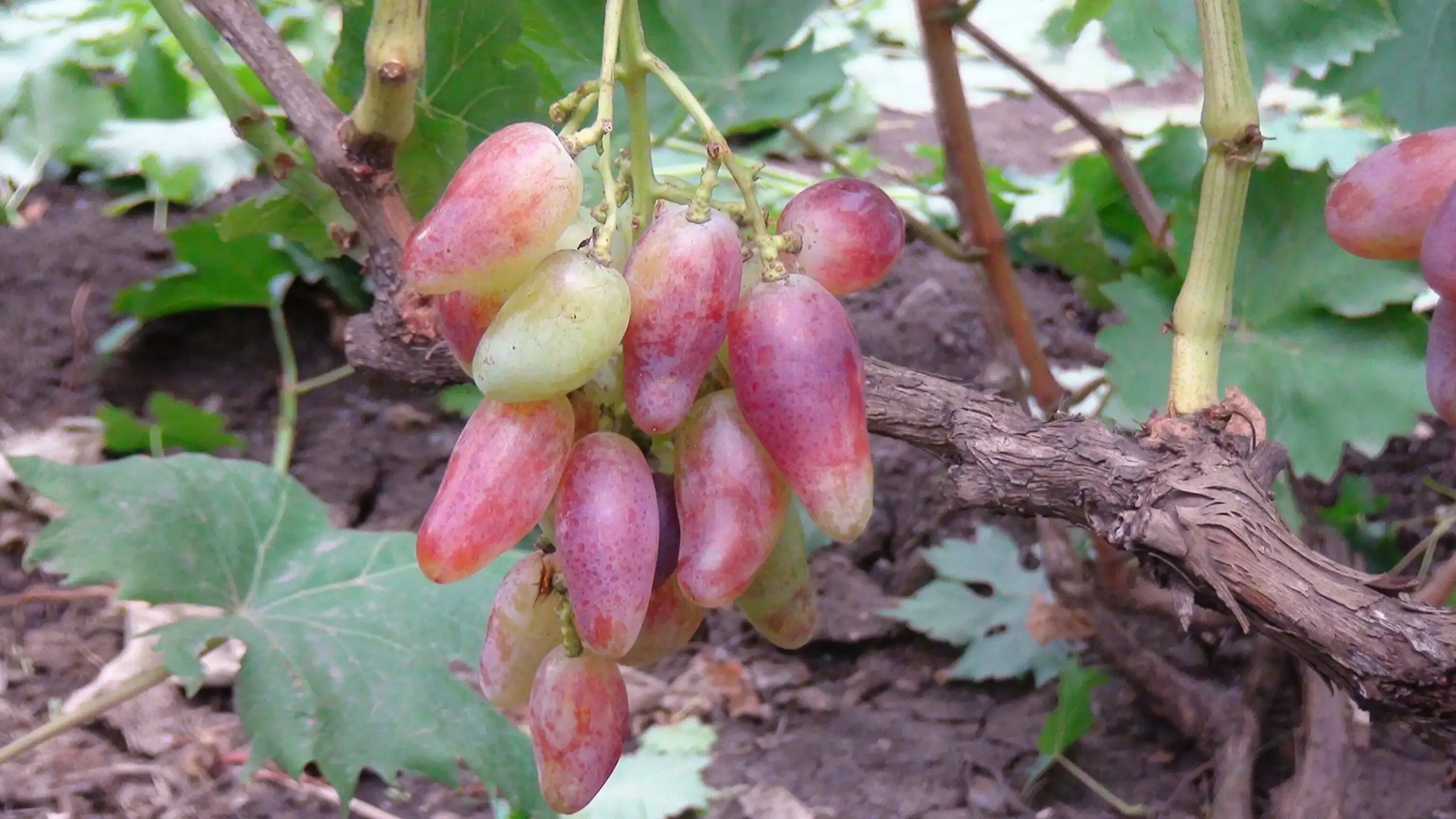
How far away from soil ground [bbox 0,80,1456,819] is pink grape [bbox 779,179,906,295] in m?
0.68

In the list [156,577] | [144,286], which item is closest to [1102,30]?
[156,577]

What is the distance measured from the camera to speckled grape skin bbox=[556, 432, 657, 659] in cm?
42

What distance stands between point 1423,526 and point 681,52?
1027 mm

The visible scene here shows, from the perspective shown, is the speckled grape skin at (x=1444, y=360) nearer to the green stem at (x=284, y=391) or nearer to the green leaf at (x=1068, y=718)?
the green leaf at (x=1068, y=718)

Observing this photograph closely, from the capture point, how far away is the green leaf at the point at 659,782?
0.96 m

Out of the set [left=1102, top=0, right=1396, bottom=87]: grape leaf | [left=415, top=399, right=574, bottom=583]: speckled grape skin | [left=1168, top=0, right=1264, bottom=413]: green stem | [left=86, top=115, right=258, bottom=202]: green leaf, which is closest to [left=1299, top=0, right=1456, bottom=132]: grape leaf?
[left=1102, top=0, right=1396, bottom=87]: grape leaf

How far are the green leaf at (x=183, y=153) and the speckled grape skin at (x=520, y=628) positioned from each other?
1.41 meters

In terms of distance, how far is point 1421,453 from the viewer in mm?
1336

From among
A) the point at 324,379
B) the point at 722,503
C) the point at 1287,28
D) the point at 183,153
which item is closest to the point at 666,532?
the point at 722,503

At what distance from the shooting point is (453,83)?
77 centimetres

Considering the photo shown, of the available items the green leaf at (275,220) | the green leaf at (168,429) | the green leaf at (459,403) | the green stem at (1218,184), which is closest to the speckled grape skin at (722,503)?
the green stem at (1218,184)

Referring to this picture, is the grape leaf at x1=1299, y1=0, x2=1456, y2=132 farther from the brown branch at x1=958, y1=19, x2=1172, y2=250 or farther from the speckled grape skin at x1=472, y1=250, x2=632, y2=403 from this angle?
the speckled grape skin at x1=472, y1=250, x2=632, y2=403

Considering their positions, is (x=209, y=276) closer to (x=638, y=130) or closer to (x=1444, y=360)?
(x=638, y=130)

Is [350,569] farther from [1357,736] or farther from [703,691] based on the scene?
[1357,736]
